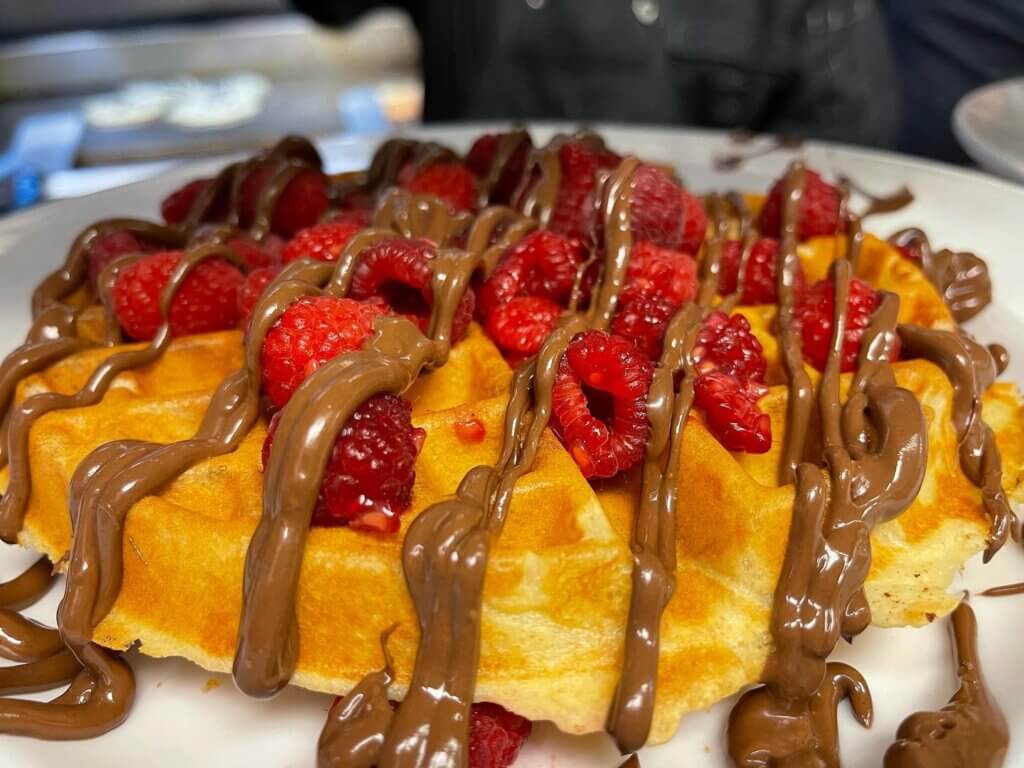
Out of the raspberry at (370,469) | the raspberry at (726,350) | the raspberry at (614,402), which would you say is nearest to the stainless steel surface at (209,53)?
the raspberry at (726,350)

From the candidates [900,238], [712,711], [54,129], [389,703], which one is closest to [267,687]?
[389,703]

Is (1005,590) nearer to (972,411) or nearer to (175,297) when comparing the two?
Answer: (972,411)

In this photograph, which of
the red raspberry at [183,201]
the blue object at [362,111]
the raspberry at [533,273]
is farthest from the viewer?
the blue object at [362,111]

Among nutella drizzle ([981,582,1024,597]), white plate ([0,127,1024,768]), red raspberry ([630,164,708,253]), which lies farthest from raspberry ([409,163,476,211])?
nutella drizzle ([981,582,1024,597])

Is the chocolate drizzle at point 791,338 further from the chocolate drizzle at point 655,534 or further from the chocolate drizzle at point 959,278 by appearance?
the chocolate drizzle at point 959,278

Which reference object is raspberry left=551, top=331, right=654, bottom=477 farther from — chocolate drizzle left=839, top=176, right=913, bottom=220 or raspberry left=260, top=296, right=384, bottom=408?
chocolate drizzle left=839, top=176, right=913, bottom=220

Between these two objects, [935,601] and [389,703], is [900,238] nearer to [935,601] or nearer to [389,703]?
[935,601]

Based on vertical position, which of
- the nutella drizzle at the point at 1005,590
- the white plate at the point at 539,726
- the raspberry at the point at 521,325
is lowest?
the white plate at the point at 539,726
